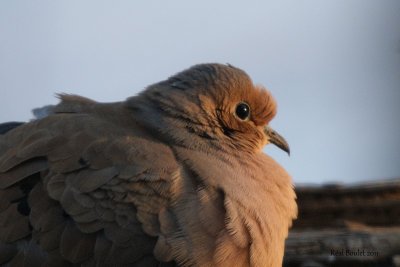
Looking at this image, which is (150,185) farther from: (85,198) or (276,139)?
(276,139)

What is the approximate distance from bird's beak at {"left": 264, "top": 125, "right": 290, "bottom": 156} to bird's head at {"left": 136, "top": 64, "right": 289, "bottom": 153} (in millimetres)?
31

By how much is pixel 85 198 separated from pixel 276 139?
0.99 m

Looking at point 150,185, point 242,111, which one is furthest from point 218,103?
point 150,185

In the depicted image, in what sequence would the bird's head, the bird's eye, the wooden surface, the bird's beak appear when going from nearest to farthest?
the bird's head
the bird's eye
the bird's beak
the wooden surface

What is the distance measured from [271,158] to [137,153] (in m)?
0.68

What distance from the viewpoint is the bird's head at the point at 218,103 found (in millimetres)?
3959

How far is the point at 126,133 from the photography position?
387cm

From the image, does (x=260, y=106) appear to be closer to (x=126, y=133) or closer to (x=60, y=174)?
(x=126, y=133)

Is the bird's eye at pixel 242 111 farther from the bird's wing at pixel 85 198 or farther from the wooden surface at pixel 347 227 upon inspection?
the wooden surface at pixel 347 227

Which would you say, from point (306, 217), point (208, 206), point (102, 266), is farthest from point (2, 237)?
point (306, 217)

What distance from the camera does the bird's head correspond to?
3959 mm

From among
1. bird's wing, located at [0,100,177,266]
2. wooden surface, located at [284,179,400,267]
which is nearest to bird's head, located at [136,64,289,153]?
bird's wing, located at [0,100,177,266]

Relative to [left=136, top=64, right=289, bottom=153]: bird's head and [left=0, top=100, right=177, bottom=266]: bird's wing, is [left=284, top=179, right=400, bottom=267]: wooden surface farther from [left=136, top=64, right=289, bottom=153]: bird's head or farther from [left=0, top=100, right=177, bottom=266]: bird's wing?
[left=0, top=100, right=177, bottom=266]: bird's wing

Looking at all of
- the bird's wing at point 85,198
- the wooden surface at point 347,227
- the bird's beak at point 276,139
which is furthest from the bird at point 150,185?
the wooden surface at point 347,227
